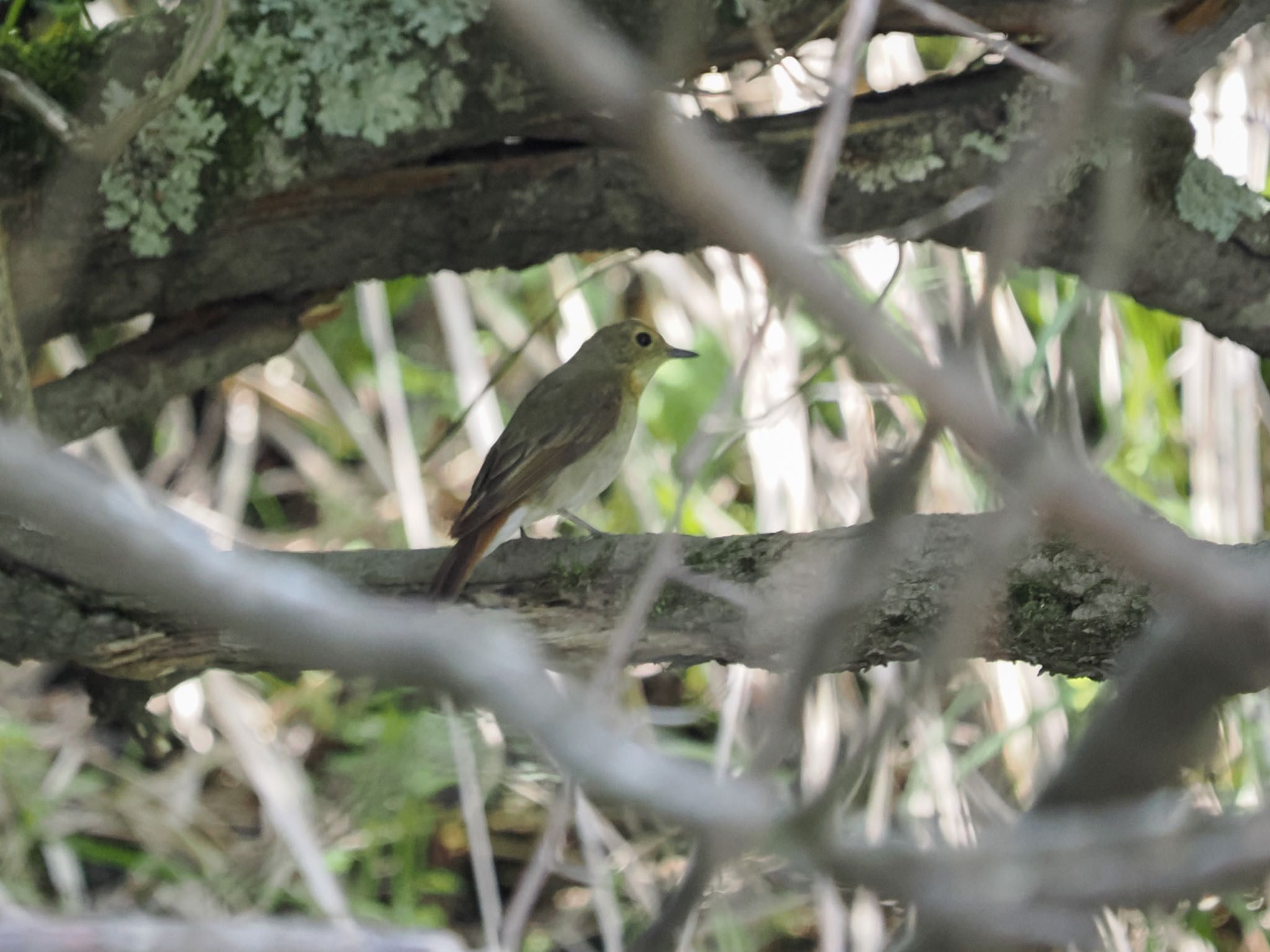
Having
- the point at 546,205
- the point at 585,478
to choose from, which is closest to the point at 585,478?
the point at 585,478

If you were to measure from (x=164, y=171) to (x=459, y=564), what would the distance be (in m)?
0.94

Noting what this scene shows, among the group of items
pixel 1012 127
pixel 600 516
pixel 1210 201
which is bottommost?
pixel 600 516

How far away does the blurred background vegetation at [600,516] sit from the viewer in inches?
142

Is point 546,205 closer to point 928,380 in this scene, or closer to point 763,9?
point 763,9

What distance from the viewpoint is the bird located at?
11.0ft

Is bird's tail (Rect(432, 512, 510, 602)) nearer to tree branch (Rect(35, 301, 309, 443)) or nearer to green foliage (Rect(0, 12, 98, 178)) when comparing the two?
tree branch (Rect(35, 301, 309, 443))

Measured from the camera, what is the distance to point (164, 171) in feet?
8.27

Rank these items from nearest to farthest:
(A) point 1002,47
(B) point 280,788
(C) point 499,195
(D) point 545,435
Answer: (A) point 1002,47 < (C) point 499,195 < (D) point 545,435 < (B) point 280,788

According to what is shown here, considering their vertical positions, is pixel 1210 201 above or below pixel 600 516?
above

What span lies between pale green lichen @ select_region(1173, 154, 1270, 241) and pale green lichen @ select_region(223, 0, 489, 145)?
1527mm

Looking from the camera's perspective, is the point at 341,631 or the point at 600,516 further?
the point at 600,516

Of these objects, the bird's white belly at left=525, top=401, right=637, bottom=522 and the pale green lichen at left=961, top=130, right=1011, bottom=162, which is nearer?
the pale green lichen at left=961, top=130, right=1011, bottom=162

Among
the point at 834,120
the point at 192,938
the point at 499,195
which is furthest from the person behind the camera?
the point at 499,195

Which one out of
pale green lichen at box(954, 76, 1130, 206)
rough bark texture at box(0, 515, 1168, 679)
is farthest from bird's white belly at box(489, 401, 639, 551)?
pale green lichen at box(954, 76, 1130, 206)
